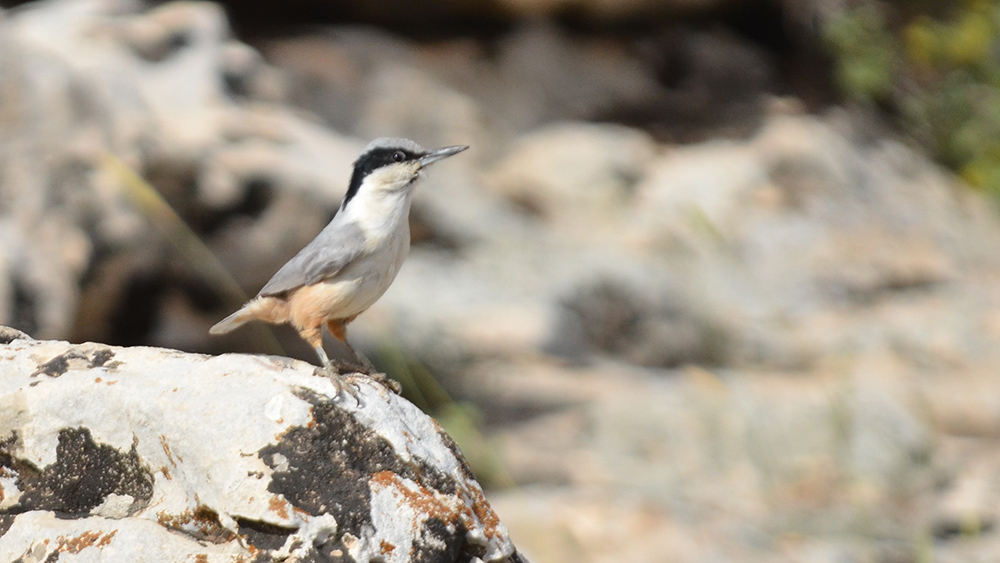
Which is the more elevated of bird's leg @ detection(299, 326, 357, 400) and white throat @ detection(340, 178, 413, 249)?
white throat @ detection(340, 178, 413, 249)

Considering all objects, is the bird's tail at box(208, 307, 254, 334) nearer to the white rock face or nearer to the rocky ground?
the rocky ground

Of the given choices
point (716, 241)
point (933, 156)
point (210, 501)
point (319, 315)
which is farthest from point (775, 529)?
point (933, 156)

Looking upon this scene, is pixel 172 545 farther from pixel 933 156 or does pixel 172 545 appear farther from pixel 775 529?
pixel 933 156

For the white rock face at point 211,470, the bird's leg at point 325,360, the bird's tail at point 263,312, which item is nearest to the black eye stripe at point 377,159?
the bird's tail at point 263,312

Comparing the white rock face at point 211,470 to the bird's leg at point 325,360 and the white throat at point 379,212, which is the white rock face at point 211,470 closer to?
the bird's leg at point 325,360

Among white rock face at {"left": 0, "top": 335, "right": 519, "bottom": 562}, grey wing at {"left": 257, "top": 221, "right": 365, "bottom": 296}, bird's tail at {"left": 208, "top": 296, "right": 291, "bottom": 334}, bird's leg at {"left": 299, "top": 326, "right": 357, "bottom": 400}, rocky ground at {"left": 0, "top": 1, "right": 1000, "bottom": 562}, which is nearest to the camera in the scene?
white rock face at {"left": 0, "top": 335, "right": 519, "bottom": 562}

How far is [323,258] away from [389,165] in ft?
1.87

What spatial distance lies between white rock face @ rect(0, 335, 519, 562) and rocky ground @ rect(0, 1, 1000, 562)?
126 centimetres

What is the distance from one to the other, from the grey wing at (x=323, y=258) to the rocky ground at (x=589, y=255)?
65 centimetres

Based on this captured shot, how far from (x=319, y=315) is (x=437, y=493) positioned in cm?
102

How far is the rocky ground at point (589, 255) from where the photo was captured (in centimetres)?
695

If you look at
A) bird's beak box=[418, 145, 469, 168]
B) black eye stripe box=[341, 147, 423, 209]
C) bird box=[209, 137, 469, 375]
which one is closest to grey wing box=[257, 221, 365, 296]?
bird box=[209, 137, 469, 375]

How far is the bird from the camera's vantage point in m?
3.58

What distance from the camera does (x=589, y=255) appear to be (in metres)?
9.84
